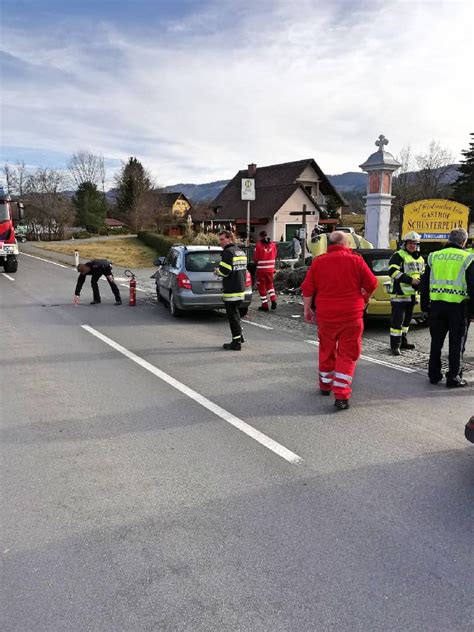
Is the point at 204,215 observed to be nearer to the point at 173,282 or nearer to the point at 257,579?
the point at 173,282

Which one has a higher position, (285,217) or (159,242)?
(285,217)

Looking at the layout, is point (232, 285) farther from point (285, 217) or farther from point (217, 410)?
point (285, 217)

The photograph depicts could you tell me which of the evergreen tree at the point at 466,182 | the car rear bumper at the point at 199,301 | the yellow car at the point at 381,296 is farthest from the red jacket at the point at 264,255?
the evergreen tree at the point at 466,182

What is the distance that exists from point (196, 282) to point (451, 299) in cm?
577

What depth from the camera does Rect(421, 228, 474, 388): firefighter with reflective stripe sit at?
6.10 m

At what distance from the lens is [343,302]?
546 centimetres

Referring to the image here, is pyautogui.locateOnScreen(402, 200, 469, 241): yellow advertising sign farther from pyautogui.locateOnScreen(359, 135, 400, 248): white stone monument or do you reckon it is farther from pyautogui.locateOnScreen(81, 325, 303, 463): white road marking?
pyautogui.locateOnScreen(81, 325, 303, 463): white road marking

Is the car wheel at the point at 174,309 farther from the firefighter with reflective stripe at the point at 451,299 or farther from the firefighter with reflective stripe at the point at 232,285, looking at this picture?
the firefighter with reflective stripe at the point at 451,299

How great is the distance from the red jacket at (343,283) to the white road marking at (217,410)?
145 cm

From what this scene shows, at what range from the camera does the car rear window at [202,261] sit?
36.1ft

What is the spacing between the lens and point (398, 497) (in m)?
3.69

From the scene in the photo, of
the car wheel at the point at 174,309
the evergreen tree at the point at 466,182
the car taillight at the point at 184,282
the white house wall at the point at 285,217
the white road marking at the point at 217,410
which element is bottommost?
the white road marking at the point at 217,410

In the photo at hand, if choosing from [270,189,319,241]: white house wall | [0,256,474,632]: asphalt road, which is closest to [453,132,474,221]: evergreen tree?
[270,189,319,241]: white house wall

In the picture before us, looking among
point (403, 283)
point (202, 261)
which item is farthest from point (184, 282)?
point (403, 283)
